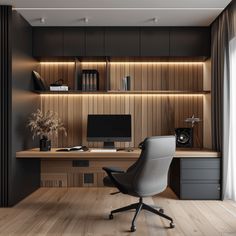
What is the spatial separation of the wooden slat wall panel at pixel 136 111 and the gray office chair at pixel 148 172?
1.78 m

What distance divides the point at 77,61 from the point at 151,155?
2446 millimetres

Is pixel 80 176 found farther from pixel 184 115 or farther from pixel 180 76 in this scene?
pixel 180 76

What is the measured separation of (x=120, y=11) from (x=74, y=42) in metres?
1.01

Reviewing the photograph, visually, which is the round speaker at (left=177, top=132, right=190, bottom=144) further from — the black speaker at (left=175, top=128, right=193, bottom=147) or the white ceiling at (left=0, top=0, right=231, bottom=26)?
the white ceiling at (left=0, top=0, right=231, bottom=26)

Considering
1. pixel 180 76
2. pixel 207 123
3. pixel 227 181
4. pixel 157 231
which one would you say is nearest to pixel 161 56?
pixel 180 76

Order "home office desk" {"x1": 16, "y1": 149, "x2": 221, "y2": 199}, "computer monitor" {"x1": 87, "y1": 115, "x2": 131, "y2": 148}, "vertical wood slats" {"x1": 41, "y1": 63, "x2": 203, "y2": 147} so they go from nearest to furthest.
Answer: "home office desk" {"x1": 16, "y1": 149, "x2": 221, "y2": 199}
"computer monitor" {"x1": 87, "y1": 115, "x2": 131, "y2": 148}
"vertical wood slats" {"x1": 41, "y1": 63, "x2": 203, "y2": 147}

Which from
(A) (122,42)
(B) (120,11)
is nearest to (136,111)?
(A) (122,42)

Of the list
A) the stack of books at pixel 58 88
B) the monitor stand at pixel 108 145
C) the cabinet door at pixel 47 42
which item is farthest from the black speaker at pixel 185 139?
the cabinet door at pixel 47 42

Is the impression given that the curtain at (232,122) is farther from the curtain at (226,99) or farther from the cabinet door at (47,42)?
the cabinet door at (47,42)

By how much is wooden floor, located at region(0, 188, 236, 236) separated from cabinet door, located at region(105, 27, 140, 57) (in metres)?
2.22

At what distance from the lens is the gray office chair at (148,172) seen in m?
3.18

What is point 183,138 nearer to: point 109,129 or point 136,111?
point 136,111

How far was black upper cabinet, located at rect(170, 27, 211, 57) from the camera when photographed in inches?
192

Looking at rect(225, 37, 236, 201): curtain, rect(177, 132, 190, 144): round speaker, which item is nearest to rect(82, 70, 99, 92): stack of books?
rect(177, 132, 190, 144): round speaker
